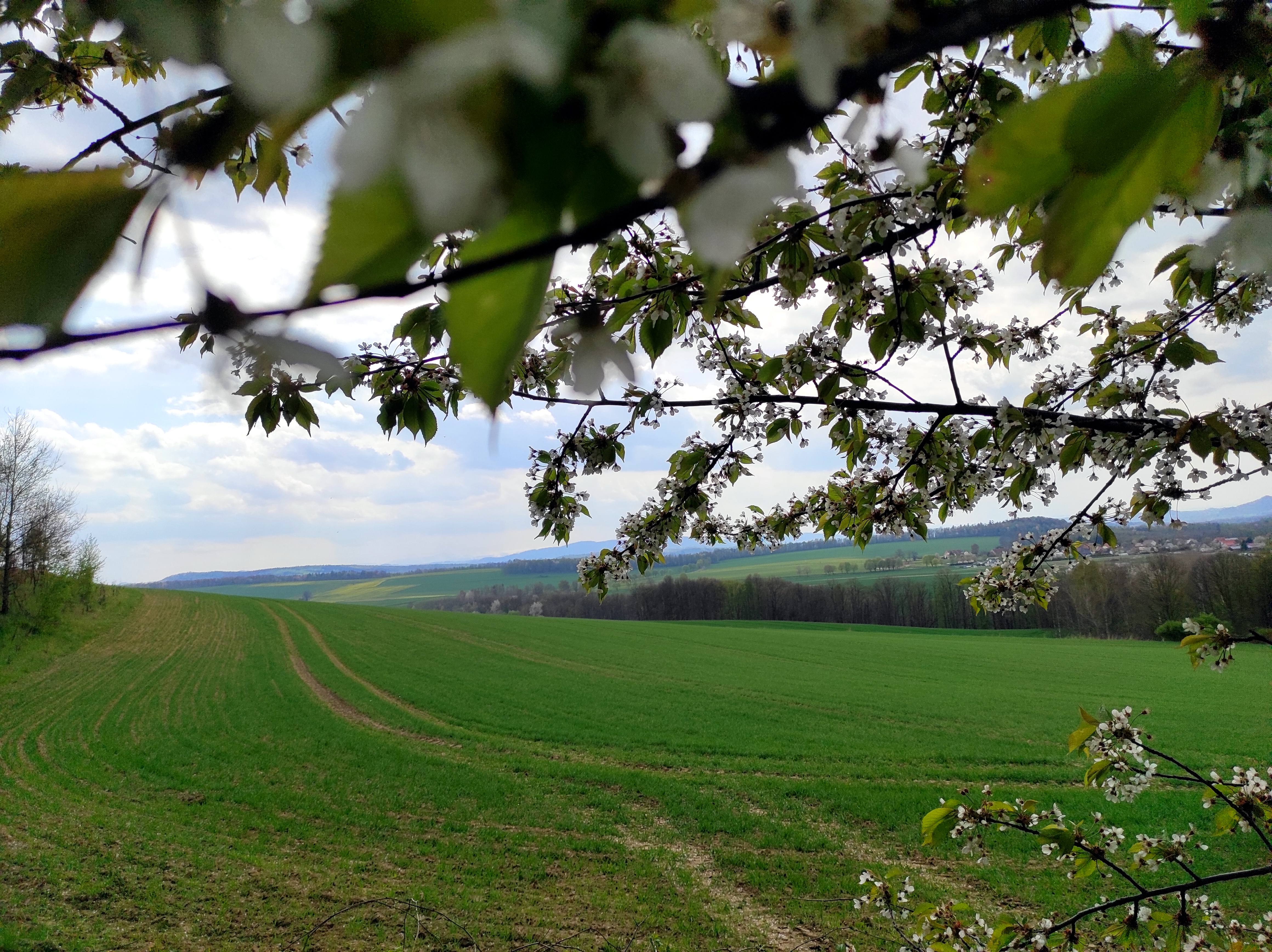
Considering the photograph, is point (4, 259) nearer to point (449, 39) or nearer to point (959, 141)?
point (449, 39)

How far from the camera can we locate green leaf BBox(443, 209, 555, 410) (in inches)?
9.7

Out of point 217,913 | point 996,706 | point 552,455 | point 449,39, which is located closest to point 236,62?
point 449,39

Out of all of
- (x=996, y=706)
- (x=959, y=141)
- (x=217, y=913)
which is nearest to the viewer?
(x=959, y=141)

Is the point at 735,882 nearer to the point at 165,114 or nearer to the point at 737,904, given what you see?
the point at 737,904

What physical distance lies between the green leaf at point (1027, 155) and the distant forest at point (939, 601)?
36497 mm

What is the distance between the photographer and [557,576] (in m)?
77.4

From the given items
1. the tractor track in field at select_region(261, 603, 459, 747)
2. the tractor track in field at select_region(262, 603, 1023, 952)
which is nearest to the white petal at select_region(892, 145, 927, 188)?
the tractor track in field at select_region(262, 603, 1023, 952)

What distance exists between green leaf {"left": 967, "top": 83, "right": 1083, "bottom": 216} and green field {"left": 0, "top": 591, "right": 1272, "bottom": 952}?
9.55 meters

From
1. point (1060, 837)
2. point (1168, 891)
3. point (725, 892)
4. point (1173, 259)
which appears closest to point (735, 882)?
point (725, 892)

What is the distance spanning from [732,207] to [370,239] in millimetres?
143

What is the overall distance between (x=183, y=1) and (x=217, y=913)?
13.9m

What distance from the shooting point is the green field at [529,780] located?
34.4 ft

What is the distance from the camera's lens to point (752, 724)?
2191 cm

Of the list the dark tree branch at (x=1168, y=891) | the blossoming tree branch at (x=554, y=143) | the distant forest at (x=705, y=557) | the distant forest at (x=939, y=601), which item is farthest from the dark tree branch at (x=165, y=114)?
the distant forest at (x=705, y=557)
